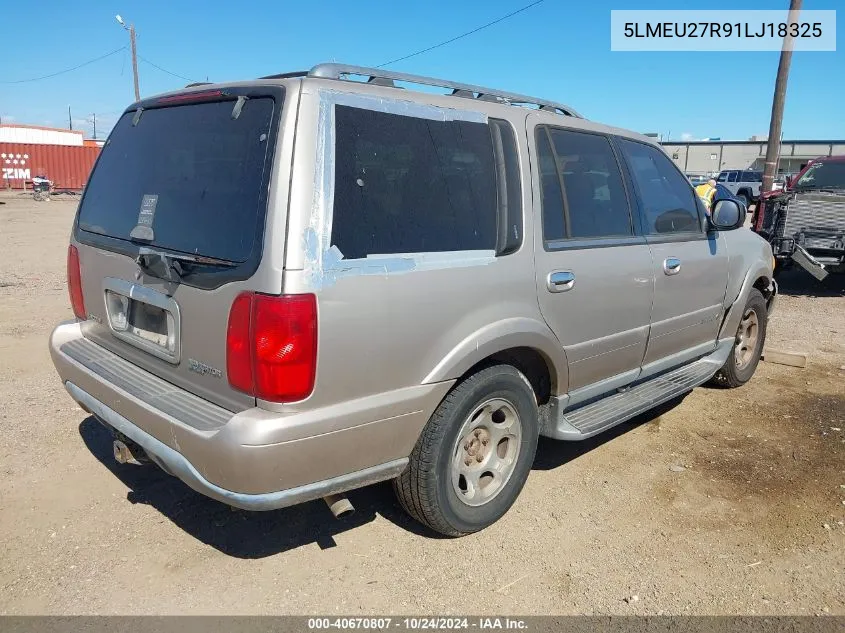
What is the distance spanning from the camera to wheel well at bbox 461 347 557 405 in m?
3.11

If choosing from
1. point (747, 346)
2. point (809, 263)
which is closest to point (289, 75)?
point (747, 346)

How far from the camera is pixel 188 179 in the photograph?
275 centimetres

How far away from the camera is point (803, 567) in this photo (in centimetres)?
300

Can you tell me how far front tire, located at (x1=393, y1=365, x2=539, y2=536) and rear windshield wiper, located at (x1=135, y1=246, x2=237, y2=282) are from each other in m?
1.11

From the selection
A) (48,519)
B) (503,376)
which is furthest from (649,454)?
(48,519)

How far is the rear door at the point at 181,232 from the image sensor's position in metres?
2.43

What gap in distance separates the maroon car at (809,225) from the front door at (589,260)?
6.83 metres

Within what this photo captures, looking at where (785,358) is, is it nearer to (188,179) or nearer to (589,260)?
(589,260)

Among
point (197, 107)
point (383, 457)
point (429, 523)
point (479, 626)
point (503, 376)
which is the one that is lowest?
point (479, 626)

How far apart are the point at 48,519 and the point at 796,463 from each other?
13.9 ft

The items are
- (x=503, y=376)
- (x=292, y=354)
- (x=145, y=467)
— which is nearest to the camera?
(x=292, y=354)

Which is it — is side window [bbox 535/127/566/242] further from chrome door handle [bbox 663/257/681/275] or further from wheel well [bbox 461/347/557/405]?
chrome door handle [bbox 663/257/681/275]

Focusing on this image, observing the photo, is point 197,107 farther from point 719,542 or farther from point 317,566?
point 719,542

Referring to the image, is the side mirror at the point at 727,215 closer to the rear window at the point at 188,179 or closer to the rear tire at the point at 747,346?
the rear tire at the point at 747,346
